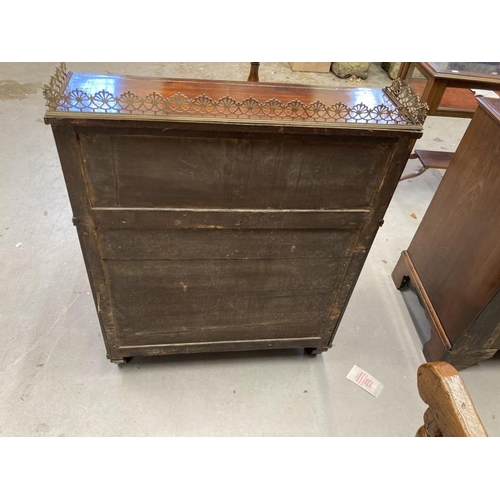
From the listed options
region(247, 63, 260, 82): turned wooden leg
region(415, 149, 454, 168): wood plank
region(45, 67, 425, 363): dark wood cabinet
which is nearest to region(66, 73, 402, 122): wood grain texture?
region(45, 67, 425, 363): dark wood cabinet

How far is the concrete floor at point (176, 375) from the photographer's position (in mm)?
1494

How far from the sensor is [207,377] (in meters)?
1.64

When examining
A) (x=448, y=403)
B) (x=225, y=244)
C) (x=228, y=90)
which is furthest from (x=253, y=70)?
(x=448, y=403)

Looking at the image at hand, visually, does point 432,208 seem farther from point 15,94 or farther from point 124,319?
point 15,94

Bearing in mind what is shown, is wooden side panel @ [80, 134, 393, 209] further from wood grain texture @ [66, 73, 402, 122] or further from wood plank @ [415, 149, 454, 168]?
wood plank @ [415, 149, 454, 168]

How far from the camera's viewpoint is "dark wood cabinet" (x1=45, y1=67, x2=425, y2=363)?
963 millimetres

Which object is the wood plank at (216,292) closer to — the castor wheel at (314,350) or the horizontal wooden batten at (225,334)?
the horizontal wooden batten at (225,334)

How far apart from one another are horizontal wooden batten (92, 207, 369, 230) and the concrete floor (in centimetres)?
76

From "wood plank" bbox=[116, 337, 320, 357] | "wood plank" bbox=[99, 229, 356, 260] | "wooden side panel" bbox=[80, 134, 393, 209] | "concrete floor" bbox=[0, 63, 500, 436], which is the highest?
"wooden side panel" bbox=[80, 134, 393, 209]

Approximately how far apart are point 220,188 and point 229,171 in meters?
0.06

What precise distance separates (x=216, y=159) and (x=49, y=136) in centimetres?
244

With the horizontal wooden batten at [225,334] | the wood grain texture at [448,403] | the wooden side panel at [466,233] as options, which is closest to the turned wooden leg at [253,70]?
the wooden side panel at [466,233]

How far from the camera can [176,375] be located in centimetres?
163

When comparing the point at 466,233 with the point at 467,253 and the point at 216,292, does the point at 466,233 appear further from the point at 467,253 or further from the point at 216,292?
the point at 216,292
